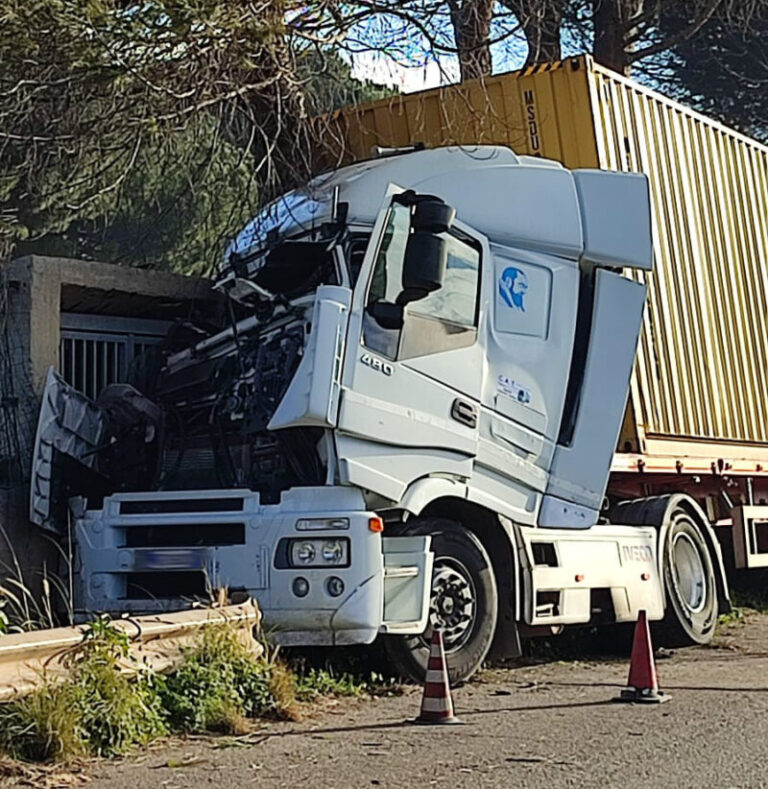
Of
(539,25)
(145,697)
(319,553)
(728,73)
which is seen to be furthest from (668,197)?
(728,73)

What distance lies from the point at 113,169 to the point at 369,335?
416cm

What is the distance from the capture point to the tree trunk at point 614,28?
56.3 feet

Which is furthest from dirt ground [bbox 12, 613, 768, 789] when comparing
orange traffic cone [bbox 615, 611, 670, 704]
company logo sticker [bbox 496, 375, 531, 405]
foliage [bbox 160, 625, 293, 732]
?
company logo sticker [bbox 496, 375, 531, 405]

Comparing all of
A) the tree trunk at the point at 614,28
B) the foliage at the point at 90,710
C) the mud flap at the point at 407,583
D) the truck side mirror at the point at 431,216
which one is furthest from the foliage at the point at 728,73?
the foliage at the point at 90,710

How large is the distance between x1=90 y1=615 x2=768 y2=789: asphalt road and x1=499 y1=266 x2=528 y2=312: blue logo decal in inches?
97.3

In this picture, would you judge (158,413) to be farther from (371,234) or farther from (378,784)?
(378,784)

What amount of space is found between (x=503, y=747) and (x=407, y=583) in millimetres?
1715

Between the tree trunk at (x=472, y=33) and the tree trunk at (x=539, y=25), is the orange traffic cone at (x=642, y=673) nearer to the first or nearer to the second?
the tree trunk at (x=472, y=33)

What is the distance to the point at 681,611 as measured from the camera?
10523mm

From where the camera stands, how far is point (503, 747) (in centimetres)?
645

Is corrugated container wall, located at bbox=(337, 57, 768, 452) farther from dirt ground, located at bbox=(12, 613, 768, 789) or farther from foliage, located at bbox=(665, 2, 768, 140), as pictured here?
foliage, located at bbox=(665, 2, 768, 140)

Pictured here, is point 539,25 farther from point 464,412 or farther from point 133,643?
point 133,643

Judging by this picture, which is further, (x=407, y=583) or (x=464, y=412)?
(x=464, y=412)

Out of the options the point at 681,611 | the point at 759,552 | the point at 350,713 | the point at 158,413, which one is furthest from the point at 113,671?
the point at 759,552
